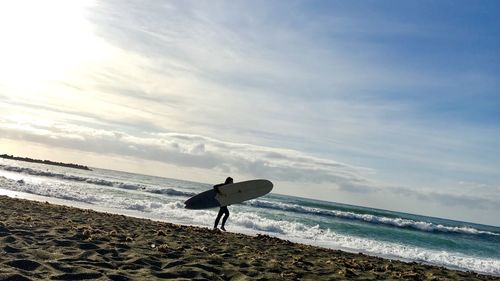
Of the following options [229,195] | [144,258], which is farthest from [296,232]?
[144,258]

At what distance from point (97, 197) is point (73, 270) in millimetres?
18982

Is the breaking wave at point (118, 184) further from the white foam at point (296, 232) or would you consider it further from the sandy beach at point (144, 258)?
the sandy beach at point (144, 258)

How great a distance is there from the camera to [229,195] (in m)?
15.4

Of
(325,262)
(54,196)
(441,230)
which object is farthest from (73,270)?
(441,230)

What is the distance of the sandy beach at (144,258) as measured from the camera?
5.75 metres

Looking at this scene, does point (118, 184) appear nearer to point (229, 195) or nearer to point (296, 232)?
point (296, 232)

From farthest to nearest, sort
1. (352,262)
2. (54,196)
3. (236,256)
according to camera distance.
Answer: (54,196) → (352,262) → (236,256)

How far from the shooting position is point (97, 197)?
23516 mm

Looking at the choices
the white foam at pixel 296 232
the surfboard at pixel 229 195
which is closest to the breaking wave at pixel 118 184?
the white foam at pixel 296 232

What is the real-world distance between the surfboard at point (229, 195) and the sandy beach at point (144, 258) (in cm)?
389

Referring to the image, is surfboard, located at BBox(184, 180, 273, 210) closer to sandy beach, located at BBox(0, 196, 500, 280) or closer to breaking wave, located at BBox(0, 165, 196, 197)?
sandy beach, located at BBox(0, 196, 500, 280)

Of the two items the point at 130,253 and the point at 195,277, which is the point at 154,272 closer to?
the point at 195,277

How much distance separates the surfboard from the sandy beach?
12.8ft

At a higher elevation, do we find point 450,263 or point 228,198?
point 228,198
